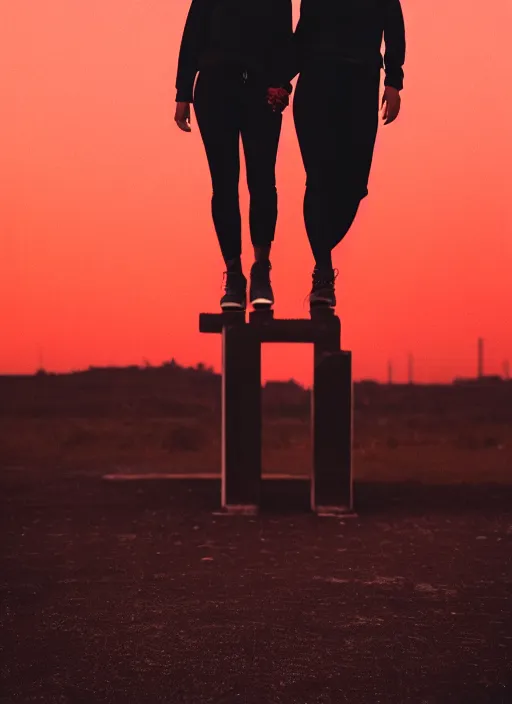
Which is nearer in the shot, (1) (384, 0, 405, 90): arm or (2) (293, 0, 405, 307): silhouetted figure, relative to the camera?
(2) (293, 0, 405, 307): silhouetted figure

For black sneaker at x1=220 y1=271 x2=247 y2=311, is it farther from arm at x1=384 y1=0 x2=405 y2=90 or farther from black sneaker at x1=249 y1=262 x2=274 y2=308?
arm at x1=384 y1=0 x2=405 y2=90

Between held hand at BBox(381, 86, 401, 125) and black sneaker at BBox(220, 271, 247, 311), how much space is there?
123cm

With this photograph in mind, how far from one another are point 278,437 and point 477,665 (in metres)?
39.4

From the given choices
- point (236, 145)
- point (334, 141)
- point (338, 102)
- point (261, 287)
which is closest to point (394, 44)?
point (338, 102)

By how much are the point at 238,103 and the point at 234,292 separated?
1.07 metres

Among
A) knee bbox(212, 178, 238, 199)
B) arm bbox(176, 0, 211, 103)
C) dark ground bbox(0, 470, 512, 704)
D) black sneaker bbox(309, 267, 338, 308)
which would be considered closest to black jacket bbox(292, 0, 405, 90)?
arm bbox(176, 0, 211, 103)

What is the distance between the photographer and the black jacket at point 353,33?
5449mm

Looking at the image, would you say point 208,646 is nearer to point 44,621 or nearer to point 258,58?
point 44,621

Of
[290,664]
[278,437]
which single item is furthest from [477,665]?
[278,437]

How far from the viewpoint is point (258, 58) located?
5488 millimetres

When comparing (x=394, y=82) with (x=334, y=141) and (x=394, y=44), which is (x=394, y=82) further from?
(x=334, y=141)

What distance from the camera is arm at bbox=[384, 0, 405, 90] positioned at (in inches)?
220

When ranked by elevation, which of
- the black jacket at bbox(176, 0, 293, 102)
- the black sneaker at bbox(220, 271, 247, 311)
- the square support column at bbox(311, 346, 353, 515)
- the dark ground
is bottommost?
the dark ground

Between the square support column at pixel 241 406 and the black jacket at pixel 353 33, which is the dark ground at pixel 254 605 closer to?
the square support column at pixel 241 406
